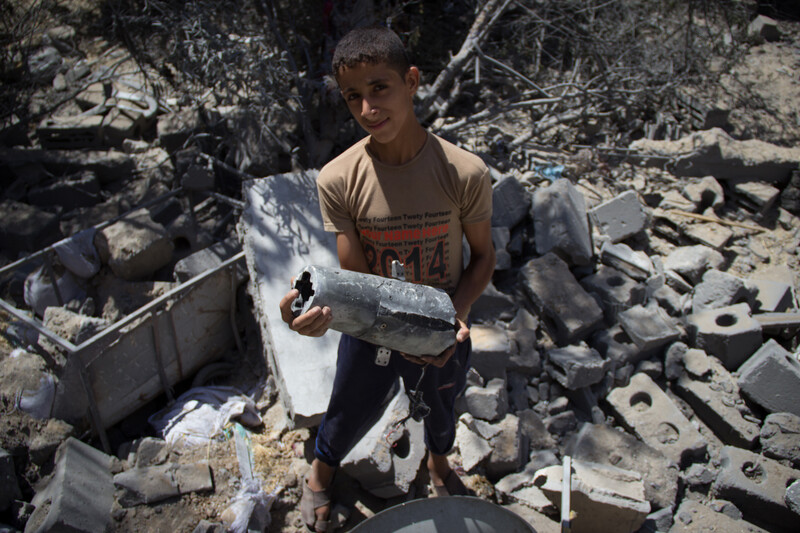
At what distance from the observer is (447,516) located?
192 centimetres

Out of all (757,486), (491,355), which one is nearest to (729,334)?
(757,486)

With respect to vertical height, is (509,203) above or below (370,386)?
below

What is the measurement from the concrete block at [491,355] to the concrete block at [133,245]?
2.30 metres

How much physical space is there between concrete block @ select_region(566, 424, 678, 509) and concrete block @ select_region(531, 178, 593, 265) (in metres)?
1.31

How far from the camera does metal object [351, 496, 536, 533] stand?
1.89 m

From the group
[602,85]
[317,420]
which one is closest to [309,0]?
[602,85]

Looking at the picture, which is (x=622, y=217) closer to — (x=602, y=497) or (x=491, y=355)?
(x=491, y=355)

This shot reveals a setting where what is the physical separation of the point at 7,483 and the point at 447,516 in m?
2.24

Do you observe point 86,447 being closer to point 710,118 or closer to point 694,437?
point 694,437

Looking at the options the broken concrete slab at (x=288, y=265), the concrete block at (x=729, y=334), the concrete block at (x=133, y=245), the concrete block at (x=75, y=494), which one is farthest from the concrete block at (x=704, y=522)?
the concrete block at (x=133, y=245)

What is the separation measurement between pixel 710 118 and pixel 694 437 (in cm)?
411

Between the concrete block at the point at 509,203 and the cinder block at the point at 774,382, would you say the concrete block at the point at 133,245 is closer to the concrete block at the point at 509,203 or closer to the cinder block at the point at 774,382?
the concrete block at the point at 509,203

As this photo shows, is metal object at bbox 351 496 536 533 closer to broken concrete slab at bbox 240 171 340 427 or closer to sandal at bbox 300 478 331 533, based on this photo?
sandal at bbox 300 478 331 533

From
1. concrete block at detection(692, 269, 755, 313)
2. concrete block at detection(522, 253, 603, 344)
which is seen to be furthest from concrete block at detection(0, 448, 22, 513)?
concrete block at detection(692, 269, 755, 313)
